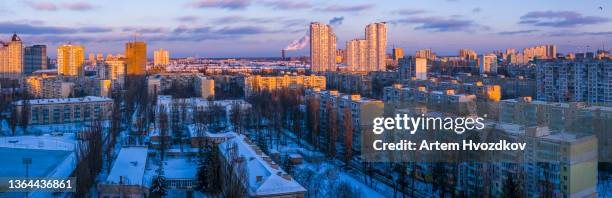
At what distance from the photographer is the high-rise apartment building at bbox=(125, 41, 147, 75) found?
795 inches

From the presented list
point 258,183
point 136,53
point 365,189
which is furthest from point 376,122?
point 136,53

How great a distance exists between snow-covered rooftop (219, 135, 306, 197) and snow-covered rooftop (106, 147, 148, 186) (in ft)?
2.36

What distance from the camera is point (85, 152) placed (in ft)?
16.9

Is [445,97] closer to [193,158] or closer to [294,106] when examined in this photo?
[294,106]

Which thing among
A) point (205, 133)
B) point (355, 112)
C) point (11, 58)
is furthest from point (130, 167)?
point (11, 58)

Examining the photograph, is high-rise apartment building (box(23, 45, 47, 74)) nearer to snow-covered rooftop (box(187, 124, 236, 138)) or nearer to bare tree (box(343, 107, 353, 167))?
snow-covered rooftop (box(187, 124, 236, 138))

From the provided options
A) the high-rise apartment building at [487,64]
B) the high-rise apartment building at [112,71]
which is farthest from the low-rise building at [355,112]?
the high-rise apartment building at [487,64]

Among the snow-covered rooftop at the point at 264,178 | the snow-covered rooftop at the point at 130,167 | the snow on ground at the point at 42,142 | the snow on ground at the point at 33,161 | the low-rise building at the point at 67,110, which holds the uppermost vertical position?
the low-rise building at the point at 67,110

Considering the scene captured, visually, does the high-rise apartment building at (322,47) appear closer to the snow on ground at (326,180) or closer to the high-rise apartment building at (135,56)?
the high-rise apartment building at (135,56)

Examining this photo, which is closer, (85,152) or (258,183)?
(258,183)

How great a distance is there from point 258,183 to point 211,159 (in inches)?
40.3

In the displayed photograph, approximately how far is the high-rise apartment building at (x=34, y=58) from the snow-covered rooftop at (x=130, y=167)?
57.7ft

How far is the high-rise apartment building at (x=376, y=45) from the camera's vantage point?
20188mm

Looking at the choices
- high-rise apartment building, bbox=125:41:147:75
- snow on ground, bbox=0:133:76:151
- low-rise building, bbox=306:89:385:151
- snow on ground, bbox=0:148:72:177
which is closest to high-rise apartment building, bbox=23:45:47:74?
high-rise apartment building, bbox=125:41:147:75
